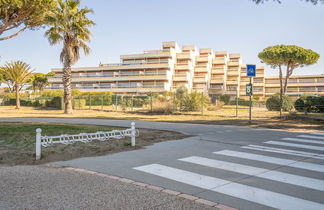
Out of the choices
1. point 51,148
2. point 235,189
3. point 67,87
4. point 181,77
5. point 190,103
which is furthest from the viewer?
point 181,77

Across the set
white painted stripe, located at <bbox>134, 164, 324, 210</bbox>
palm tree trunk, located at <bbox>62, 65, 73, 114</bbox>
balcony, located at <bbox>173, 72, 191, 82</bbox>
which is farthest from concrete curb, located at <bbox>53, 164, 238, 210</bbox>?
balcony, located at <bbox>173, 72, 191, 82</bbox>

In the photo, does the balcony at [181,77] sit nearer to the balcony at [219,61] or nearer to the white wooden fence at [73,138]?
the balcony at [219,61]

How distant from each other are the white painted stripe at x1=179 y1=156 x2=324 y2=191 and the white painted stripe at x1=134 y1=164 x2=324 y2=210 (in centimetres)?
76

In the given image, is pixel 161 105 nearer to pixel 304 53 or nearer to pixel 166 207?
pixel 166 207

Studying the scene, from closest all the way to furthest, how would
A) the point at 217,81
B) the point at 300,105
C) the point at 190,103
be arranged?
1. the point at 300,105
2. the point at 190,103
3. the point at 217,81

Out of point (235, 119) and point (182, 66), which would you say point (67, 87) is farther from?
point (182, 66)

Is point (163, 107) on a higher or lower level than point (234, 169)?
higher

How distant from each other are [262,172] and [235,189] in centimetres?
130

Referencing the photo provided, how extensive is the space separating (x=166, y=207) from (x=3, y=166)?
409 centimetres

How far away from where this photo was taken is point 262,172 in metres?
5.50

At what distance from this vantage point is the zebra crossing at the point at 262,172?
13.5 ft

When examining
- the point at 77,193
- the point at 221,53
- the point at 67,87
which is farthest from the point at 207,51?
the point at 77,193

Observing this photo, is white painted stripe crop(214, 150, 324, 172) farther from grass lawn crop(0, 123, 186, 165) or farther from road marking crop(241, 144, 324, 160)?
grass lawn crop(0, 123, 186, 165)

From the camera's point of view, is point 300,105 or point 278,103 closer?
point 300,105
